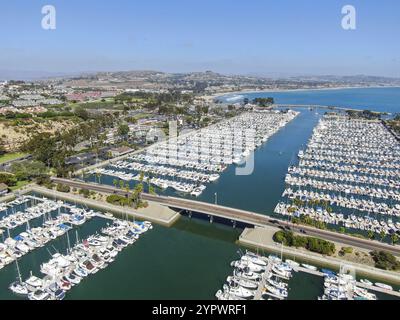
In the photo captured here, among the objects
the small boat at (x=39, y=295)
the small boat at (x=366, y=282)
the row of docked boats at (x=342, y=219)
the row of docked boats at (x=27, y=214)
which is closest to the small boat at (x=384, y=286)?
the small boat at (x=366, y=282)

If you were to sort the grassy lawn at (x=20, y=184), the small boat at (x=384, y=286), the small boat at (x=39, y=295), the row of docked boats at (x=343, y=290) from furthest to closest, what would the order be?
the grassy lawn at (x=20, y=184) → the small boat at (x=384, y=286) → the small boat at (x=39, y=295) → the row of docked boats at (x=343, y=290)

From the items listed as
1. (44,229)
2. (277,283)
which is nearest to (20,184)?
(44,229)

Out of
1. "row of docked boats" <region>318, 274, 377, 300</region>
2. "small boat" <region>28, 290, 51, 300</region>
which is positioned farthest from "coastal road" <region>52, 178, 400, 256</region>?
"small boat" <region>28, 290, 51, 300</region>

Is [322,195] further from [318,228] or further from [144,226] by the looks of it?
[144,226]

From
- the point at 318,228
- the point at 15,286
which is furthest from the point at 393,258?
the point at 15,286

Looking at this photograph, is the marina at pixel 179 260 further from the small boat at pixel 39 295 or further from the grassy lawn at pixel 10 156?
A: the grassy lawn at pixel 10 156
